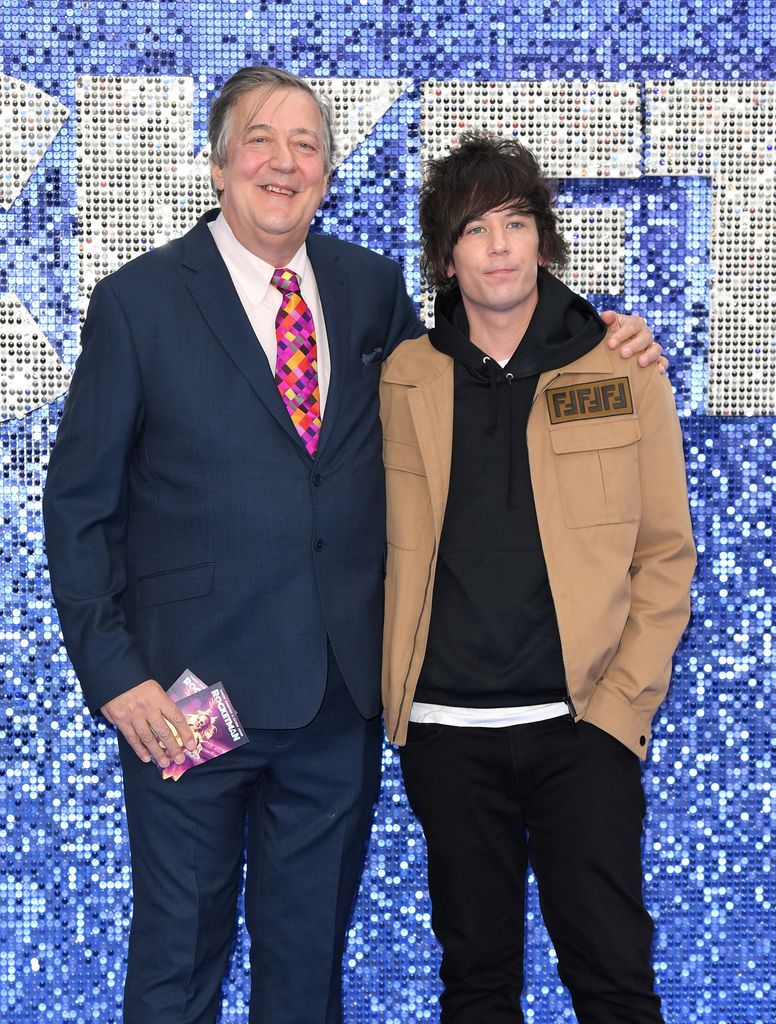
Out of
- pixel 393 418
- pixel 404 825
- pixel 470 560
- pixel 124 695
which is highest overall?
pixel 393 418

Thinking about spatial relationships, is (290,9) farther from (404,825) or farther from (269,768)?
(404,825)

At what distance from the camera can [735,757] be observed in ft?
8.61

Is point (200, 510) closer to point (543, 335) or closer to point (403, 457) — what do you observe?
point (403, 457)

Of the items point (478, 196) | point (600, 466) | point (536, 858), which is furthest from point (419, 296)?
point (536, 858)

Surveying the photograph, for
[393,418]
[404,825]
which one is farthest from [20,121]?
[404,825]

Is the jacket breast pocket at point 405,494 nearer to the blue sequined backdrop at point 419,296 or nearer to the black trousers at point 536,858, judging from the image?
the black trousers at point 536,858

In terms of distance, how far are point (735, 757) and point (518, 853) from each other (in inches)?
35.0

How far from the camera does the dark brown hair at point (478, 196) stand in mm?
1932

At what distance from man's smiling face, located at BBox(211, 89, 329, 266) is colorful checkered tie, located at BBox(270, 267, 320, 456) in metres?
0.07

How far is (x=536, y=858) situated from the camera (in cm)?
194

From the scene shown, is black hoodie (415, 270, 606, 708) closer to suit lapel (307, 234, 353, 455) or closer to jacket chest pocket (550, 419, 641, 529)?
jacket chest pocket (550, 419, 641, 529)

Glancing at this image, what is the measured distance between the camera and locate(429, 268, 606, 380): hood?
6.21ft

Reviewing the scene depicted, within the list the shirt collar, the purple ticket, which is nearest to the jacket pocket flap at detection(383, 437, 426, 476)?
the shirt collar

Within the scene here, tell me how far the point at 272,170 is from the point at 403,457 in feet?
1.80
